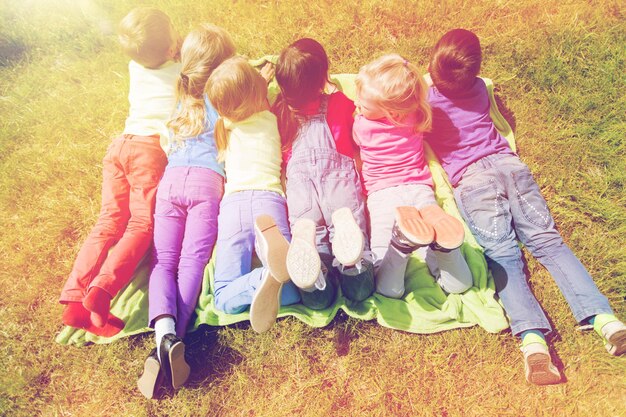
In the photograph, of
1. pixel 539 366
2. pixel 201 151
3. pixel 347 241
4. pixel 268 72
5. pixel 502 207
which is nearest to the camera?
pixel 347 241

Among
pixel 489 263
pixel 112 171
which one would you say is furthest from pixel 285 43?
pixel 489 263

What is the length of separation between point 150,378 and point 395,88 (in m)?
2.40

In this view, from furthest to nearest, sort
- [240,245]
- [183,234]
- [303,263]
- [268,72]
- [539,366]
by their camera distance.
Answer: [268,72], [183,234], [240,245], [539,366], [303,263]

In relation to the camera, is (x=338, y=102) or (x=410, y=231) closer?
(x=410, y=231)

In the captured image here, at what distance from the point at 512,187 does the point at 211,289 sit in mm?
2200

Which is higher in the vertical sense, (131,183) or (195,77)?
(195,77)

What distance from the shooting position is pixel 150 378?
2.47 m

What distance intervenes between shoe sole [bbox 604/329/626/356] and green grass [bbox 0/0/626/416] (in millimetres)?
74

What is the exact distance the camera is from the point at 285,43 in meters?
4.03

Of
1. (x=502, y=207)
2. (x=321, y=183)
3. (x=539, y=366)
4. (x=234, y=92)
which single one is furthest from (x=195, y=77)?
(x=539, y=366)

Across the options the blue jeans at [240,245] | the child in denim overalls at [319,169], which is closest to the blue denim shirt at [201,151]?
the blue jeans at [240,245]

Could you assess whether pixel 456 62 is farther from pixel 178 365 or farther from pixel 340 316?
pixel 178 365

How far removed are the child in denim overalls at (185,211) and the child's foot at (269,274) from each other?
0.53m

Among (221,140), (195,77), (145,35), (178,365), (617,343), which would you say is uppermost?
(145,35)
